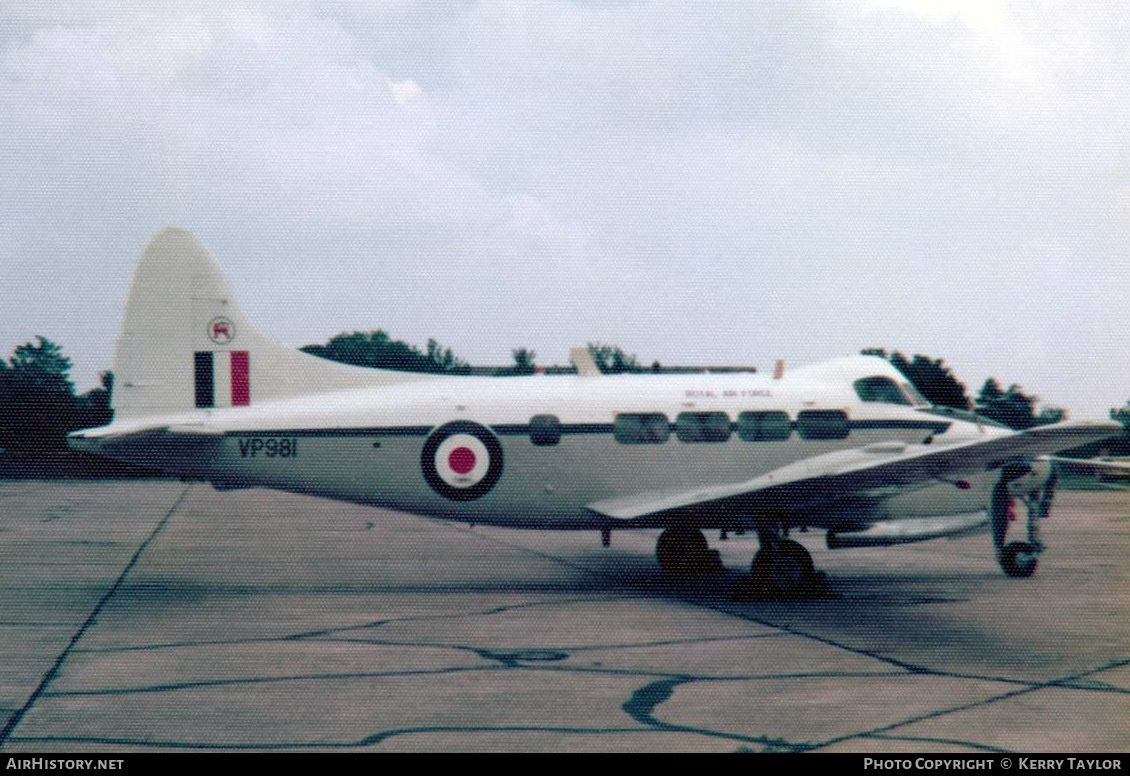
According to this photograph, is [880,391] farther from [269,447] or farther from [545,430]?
[269,447]

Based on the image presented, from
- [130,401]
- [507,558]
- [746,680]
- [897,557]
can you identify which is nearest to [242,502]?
[507,558]

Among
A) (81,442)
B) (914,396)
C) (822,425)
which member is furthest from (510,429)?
(914,396)

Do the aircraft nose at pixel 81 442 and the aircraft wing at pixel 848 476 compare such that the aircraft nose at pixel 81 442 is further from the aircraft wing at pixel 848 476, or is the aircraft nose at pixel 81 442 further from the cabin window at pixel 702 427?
the cabin window at pixel 702 427

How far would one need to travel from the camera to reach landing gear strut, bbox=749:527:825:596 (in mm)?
15461

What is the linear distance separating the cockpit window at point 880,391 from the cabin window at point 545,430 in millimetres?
5104

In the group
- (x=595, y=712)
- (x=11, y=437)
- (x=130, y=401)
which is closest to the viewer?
(x=595, y=712)

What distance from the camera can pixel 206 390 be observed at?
53.2 feet

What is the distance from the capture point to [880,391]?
56.6 ft

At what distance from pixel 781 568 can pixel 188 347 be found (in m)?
9.84

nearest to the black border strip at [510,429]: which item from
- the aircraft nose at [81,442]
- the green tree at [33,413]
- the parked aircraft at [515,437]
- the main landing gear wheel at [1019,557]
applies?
the parked aircraft at [515,437]

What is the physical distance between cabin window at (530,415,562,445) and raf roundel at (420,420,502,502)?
0.64 meters

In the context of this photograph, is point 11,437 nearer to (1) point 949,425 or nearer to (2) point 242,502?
(2) point 242,502

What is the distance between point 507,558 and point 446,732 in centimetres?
1280

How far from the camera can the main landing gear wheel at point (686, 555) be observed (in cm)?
1784
